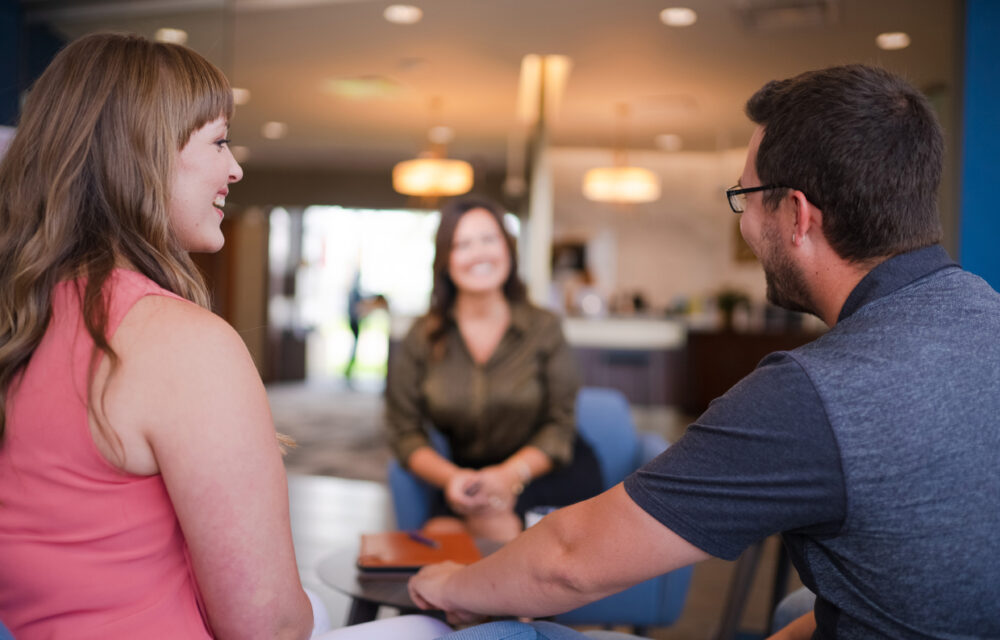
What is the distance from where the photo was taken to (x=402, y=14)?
220 inches

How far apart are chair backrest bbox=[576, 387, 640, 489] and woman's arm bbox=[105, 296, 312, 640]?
2198mm

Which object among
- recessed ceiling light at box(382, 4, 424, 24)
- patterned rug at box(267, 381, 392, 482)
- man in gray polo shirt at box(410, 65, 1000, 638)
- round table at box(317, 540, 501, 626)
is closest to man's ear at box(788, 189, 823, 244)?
man in gray polo shirt at box(410, 65, 1000, 638)

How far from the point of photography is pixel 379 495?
5328 mm

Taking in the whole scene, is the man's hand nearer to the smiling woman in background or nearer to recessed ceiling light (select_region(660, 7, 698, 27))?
the smiling woman in background

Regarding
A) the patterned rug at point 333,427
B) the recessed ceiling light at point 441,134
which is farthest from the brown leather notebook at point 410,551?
the recessed ceiling light at point 441,134

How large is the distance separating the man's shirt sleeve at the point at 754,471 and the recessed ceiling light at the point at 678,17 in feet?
15.8

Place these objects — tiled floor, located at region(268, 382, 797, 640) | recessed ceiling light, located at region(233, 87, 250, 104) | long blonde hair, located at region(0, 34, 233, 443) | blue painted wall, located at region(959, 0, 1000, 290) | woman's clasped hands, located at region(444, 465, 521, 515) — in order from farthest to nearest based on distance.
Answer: recessed ceiling light, located at region(233, 87, 250, 104), tiled floor, located at region(268, 382, 797, 640), woman's clasped hands, located at region(444, 465, 521, 515), blue painted wall, located at region(959, 0, 1000, 290), long blonde hair, located at region(0, 34, 233, 443)

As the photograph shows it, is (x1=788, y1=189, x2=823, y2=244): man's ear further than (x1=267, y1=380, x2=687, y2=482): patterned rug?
No

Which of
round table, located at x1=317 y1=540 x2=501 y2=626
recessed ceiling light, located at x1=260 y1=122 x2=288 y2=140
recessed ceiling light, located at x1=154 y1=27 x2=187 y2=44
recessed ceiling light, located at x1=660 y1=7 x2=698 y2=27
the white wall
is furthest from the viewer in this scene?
the white wall

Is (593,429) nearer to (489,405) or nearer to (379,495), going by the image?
(489,405)

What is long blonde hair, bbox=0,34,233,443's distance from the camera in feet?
3.49

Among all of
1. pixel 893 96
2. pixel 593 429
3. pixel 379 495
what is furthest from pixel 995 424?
pixel 379 495

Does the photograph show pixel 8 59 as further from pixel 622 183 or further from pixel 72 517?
pixel 622 183

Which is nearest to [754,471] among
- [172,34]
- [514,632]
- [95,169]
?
[514,632]
